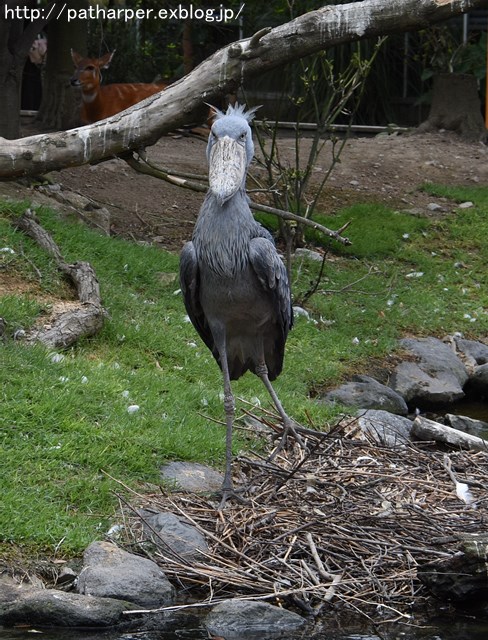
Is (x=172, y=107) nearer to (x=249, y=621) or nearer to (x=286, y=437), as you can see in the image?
(x=286, y=437)

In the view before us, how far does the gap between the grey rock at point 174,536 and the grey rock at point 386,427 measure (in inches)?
61.7

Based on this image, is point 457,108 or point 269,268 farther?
point 457,108

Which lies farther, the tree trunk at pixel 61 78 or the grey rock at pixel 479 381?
the tree trunk at pixel 61 78

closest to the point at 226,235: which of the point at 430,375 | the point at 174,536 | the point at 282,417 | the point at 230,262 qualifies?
the point at 230,262

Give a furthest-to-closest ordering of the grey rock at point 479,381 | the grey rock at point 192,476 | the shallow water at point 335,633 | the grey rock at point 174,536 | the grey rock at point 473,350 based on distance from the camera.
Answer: the grey rock at point 473,350 → the grey rock at point 479,381 → the grey rock at point 192,476 → the grey rock at point 174,536 → the shallow water at point 335,633

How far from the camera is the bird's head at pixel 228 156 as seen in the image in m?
5.28

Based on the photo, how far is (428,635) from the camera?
15.5 feet

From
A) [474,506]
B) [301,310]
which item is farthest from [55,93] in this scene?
[474,506]

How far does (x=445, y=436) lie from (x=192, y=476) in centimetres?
173

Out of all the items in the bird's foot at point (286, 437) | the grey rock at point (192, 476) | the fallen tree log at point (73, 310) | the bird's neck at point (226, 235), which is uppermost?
the bird's neck at point (226, 235)

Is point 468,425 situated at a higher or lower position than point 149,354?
lower

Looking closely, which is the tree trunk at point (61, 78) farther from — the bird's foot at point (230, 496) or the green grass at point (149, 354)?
the bird's foot at point (230, 496)

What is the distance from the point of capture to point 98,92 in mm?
12703

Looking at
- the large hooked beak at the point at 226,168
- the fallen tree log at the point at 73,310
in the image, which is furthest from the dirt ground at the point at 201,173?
the large hooked beak at the point at 226,168
